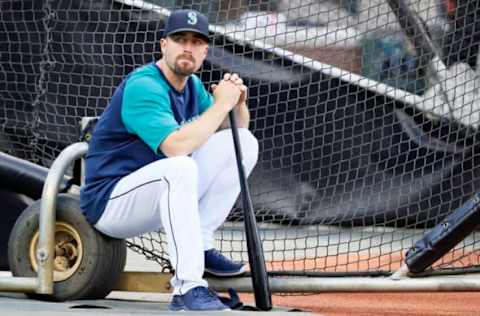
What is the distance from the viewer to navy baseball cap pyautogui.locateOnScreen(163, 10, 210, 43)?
444 cm

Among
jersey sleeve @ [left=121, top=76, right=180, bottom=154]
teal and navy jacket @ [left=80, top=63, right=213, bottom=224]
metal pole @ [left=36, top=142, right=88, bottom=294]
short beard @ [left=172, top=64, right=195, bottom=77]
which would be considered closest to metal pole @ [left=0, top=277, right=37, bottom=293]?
metal pole @ [left=36, top=142, right=88, bottom=294]

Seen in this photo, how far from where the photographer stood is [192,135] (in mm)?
4258

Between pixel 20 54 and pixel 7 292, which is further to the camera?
pixel 20 54

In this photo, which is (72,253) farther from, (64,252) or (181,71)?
(181,71)

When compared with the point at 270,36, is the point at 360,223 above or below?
below

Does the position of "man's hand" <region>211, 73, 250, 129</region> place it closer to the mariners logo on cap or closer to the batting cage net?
the mariners logo on cap

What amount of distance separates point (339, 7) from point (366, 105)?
0.51 m

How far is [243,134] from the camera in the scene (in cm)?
463

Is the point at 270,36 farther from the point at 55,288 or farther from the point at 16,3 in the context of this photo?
the point at 55,288

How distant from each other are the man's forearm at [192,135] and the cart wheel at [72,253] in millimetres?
509

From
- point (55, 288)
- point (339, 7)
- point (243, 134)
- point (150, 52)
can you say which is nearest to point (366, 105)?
point (339, 7)

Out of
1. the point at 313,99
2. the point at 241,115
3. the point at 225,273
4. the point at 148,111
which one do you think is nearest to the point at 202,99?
the point at 241,115

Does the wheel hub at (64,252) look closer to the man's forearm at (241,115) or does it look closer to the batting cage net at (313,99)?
the man's forearm at (241,115)

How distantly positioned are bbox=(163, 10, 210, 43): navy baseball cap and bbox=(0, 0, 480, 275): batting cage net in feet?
4.86
